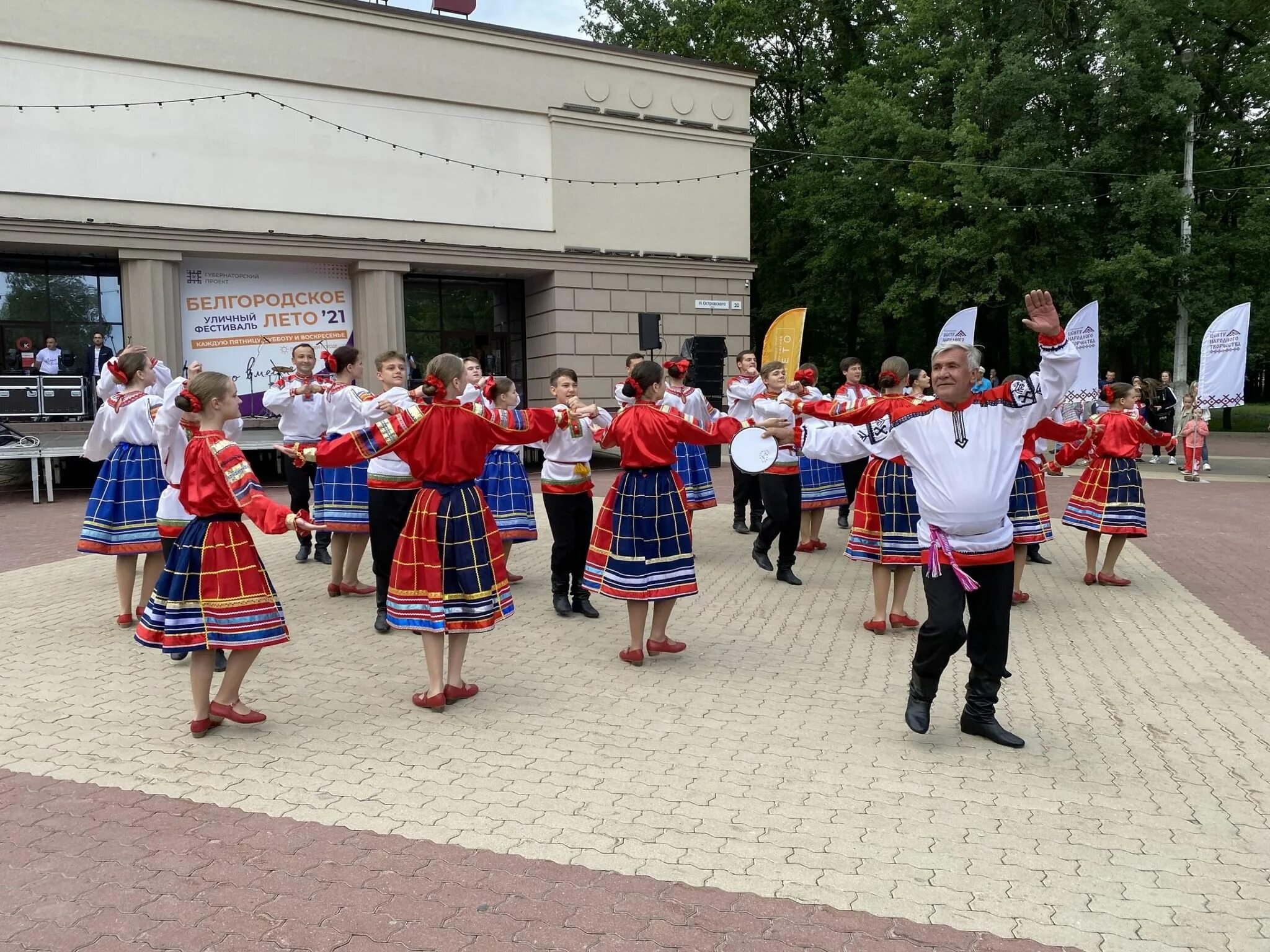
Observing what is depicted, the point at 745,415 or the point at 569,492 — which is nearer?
the point at 569,492

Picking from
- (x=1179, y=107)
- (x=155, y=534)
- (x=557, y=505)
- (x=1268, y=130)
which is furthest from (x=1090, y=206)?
(x=155, y=534)

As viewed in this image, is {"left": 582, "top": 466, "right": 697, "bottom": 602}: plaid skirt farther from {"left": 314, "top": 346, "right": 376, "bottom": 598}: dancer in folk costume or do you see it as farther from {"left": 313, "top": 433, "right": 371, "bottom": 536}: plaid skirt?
{"left": 313, "top": 433, "right": 371, "bottom": 536}: plaid skirt

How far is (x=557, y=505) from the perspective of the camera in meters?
6.72

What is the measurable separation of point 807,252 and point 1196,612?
23.4 meters

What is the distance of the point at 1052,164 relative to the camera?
2253cm

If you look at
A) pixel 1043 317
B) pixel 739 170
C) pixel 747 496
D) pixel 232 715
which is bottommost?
pixel 232 715

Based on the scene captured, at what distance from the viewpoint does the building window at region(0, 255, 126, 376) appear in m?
16.6

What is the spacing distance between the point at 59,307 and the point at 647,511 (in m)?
15.6

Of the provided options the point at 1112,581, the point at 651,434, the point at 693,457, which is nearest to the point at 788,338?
the point at 693,457

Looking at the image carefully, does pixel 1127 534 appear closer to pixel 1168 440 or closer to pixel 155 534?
pixel 1168 440

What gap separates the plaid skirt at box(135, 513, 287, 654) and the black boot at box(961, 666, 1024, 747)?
10.6 feet

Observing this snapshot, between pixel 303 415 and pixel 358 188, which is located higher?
pixel 358 188

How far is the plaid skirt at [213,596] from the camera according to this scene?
4309 mm

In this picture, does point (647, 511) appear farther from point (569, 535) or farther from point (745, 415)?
point (745, 415)
